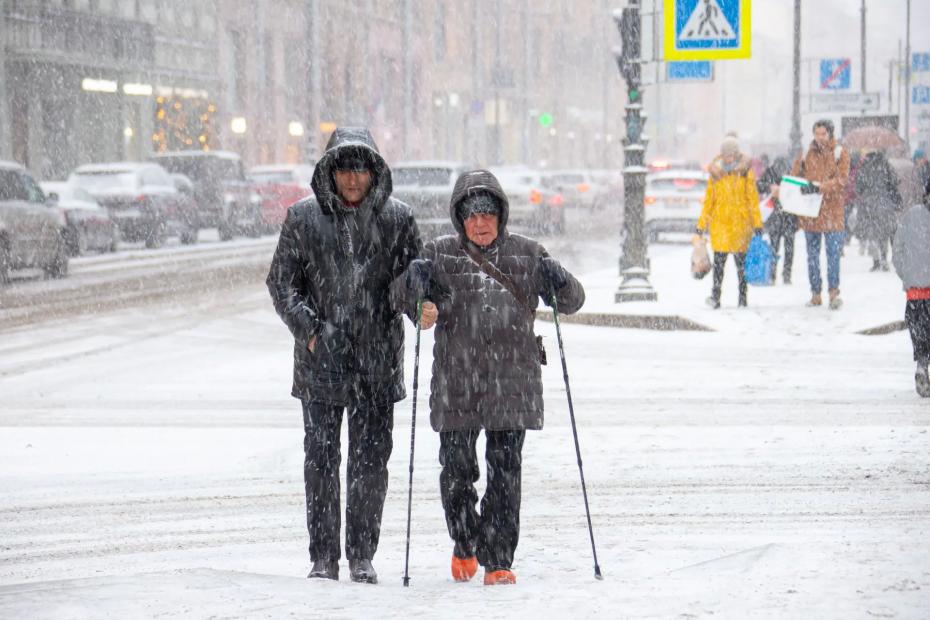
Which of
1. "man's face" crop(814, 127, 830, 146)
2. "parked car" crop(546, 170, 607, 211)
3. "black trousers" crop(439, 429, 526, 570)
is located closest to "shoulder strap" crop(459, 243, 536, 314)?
"black trousers" crop(439, 429, 526, 570)

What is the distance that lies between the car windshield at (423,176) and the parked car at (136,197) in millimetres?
5364

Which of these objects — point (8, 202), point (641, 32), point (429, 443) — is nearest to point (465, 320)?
point (429, 443)

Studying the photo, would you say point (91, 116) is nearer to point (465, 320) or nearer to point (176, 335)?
point (176, 335)

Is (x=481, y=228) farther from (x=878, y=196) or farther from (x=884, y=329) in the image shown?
(x=878, y=196)

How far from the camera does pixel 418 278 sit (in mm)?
5535

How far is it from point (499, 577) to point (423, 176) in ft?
76.3

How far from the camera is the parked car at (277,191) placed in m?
36.3

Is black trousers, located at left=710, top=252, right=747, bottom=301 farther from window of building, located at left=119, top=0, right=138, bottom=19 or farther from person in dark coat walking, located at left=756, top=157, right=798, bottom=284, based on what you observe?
window of building, located at left=119, top=0, right=138, bottom=19

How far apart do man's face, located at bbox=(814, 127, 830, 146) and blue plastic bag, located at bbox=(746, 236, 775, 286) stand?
2.14 m

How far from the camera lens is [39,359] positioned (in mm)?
13242

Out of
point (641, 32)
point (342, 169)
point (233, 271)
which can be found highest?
point (641, 32)

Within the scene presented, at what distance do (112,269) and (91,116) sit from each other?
21.7 meters

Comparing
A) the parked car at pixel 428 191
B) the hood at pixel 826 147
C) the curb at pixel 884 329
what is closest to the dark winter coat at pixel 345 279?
the curb at pixel 884 329

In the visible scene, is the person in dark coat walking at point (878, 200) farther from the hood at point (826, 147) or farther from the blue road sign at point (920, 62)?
the blue road sign at point (920, 62)
